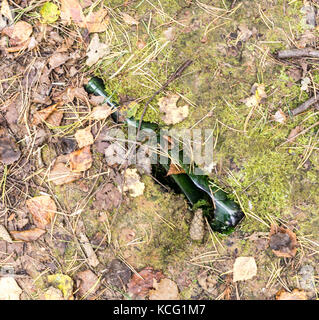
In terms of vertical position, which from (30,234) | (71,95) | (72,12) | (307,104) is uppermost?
(72,12)

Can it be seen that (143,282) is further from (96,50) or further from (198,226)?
(96,50)

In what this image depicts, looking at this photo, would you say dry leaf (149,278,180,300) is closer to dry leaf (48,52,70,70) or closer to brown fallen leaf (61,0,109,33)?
dry leaf (48,52,70,70)

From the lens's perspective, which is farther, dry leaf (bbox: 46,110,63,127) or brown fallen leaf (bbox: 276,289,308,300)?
dry leaf (bbox: 46,110,63,127)

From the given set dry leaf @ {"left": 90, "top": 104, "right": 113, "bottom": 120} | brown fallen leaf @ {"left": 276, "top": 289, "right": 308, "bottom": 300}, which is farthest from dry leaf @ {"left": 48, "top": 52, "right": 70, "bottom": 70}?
brown fallen leaf @ {"left": 276, "top": 289, "right": 308, "bottom": 300}

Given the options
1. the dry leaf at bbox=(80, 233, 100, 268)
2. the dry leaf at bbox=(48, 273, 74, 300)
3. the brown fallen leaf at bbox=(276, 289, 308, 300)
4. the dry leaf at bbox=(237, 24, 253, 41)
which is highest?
the dry leaf at bbox=(237, 24, 253, 41)

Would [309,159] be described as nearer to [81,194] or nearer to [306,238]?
[306,238]

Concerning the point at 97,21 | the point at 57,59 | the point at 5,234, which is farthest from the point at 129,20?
the point at 5,234
